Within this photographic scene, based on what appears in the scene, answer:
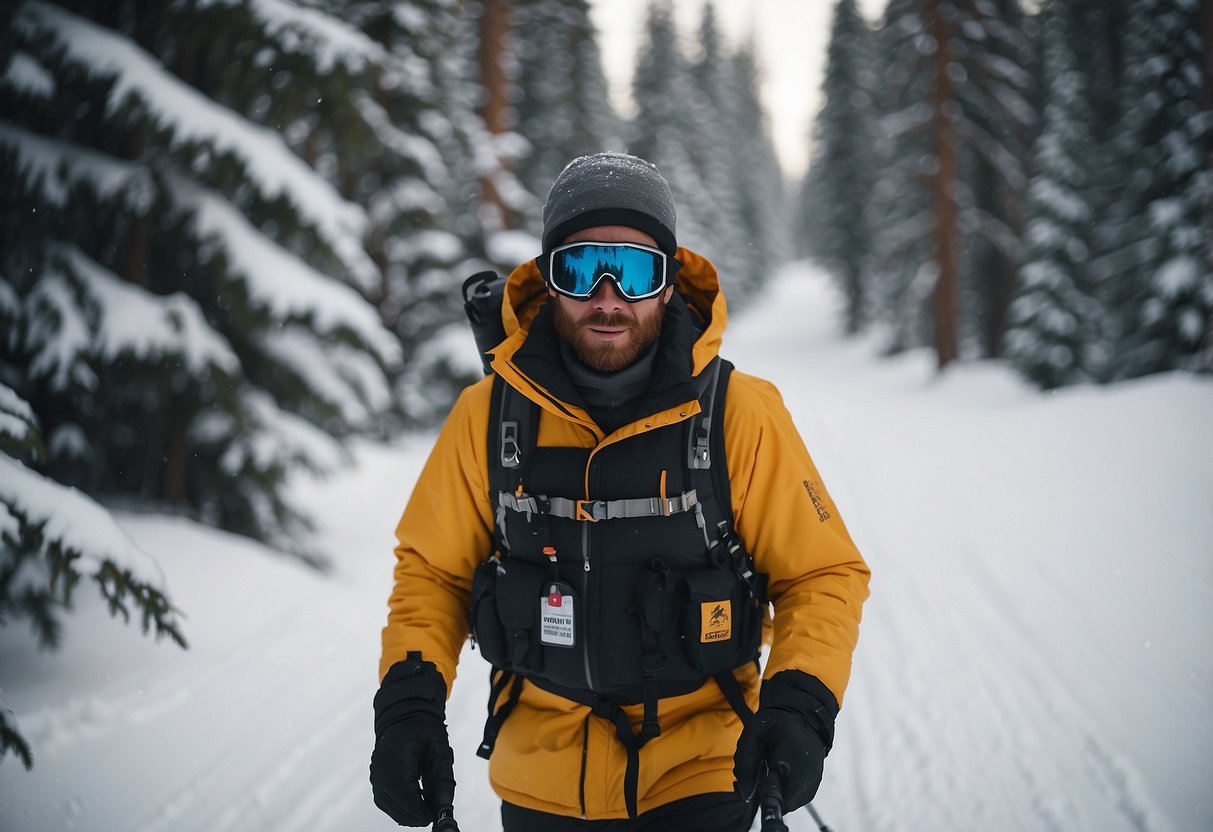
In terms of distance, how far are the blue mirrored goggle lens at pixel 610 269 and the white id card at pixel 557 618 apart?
982 millimetres

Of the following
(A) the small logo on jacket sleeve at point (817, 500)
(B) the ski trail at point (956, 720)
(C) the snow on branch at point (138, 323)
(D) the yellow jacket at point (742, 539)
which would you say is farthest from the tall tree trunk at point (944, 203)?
(A) the small logo on jacket sleeve at point (817, 500)

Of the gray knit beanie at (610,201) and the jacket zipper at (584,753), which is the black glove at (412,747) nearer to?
the jacket zipper at (584,753)

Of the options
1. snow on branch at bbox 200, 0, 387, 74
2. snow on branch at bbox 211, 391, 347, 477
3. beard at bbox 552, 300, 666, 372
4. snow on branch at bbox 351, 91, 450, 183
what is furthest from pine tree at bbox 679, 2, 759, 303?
beard at bbox 552, 300, 666, 372

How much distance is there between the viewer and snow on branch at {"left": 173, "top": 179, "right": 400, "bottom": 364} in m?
6.09

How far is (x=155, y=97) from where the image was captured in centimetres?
545

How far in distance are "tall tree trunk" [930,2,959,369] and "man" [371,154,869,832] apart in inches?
695

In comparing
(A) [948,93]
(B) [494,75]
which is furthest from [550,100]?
(A) [948,93]

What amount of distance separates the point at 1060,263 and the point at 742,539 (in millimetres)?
19544

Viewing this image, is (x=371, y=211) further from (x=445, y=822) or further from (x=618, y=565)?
(x=445, y=822)

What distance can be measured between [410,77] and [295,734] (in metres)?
11.2

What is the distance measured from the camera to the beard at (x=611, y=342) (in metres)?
2.28

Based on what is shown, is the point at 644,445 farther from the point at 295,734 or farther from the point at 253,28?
the point at 253,28

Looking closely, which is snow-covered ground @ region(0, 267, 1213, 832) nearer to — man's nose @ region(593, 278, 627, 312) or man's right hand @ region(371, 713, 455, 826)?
man's right hand @ region(371, 713, 455, 826)

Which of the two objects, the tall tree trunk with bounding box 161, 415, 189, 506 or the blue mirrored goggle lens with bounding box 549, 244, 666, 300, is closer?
the blue mirrored goggle lens with bounding box 549, 244, 666, 300
